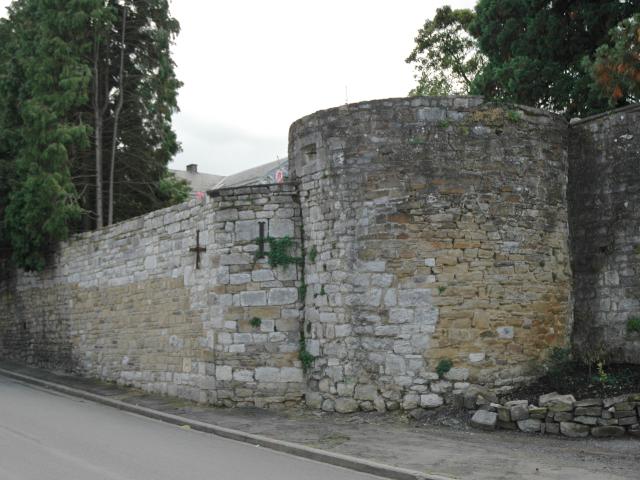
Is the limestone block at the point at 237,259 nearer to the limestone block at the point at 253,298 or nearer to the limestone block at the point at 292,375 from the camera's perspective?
the limestone block at the point at 253,298

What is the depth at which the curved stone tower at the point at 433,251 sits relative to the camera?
34.7 feet

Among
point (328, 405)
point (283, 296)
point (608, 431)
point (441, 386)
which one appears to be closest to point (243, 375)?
point (283, 296)

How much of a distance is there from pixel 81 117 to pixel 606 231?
13826 mm

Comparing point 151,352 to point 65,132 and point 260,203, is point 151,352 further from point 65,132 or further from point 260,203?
point 65,132

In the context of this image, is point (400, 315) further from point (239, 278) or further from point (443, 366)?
point (239, 278)

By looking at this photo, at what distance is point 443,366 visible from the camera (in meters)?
10.4

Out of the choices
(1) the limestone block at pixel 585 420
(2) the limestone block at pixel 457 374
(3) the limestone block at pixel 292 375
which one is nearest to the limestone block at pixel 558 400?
→ (1) the limestone block at pixel 585 420

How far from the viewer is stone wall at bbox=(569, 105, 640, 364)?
10898 millimetres

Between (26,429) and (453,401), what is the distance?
19.5ft

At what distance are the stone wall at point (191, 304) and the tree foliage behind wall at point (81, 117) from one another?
154 centimetres

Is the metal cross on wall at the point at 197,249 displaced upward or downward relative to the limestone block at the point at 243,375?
upward

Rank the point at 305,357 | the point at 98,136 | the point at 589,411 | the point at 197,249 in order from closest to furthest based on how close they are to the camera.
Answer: the point at 589,411 < the point at 305,357 < the point at 197,249 < the point at 98,136

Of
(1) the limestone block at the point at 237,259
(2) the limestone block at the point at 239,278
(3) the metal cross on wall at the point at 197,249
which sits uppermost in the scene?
(3) the metal cross on wall at the point at 197,249

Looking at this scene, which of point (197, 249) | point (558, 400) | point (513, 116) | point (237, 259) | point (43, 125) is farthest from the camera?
point (43, 125)
